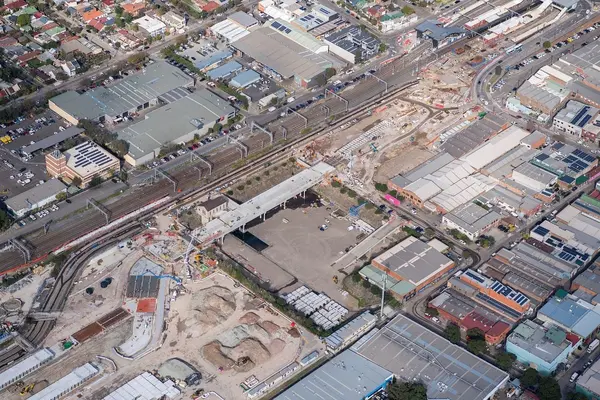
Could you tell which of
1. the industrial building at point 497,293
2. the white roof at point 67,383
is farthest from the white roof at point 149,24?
the white roof at point 67,383

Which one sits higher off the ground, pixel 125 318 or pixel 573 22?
pixel 573 22

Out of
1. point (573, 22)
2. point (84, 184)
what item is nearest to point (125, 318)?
point (84, 184)

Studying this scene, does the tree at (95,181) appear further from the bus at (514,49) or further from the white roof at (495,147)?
the bus at (514,49)

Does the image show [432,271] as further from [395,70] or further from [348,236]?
[395,70]

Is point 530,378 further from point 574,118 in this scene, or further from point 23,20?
point 23,20

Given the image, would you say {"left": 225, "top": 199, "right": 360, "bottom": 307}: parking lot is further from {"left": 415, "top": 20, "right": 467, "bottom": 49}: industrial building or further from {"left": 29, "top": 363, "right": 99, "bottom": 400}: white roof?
{"left": 415, "top": 20, "right": 467, "bottom": 49}: industrial building

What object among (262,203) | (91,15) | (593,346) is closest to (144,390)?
(262,203)

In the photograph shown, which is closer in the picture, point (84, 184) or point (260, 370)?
point (260, 370)
